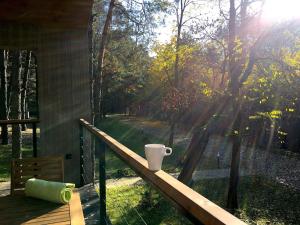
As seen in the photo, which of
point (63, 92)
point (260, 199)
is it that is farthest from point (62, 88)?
point (260, 199)

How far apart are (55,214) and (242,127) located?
7904 mm

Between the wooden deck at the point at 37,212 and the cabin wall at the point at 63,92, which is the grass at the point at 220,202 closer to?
the cabin wall at the point at 63,92

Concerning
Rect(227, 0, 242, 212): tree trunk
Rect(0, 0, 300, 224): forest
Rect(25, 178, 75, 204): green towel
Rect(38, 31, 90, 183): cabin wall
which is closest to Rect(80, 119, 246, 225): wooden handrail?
Rect(25, 178, 75, 204): green towel

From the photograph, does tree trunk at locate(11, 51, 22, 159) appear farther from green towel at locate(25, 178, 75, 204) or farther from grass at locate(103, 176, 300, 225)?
green towel at locate(25, 178, 75, 204)

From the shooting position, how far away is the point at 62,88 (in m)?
5.06

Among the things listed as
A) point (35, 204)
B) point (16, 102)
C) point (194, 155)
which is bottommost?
point (194, 155)

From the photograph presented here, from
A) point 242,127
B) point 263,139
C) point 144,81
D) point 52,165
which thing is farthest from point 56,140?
point 144,81

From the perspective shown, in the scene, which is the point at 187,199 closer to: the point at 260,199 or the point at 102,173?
the point at 102,173

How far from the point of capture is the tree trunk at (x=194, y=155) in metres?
8.64

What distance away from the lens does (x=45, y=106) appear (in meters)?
4.99

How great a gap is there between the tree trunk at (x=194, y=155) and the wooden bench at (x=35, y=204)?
608 centimetres

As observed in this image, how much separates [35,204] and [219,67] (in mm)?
13243

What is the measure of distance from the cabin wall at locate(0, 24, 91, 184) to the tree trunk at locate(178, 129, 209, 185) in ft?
13.1

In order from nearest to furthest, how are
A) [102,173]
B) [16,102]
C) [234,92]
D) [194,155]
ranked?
1. [102,173]
2. [16,102]
3. [194,155]
4. [234,92]
